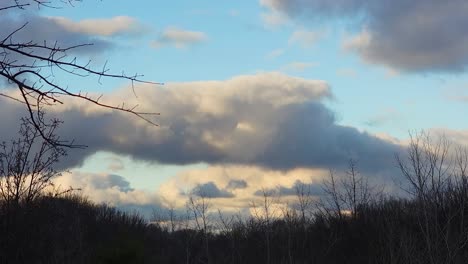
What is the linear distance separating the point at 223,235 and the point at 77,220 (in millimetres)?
15442

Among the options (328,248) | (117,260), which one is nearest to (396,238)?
(328,248)

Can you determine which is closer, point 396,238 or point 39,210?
point 39,210

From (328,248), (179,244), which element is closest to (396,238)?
(328,248)

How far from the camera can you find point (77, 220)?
46406 mm

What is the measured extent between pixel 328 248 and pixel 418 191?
20502mm

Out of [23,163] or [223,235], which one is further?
[223,235]

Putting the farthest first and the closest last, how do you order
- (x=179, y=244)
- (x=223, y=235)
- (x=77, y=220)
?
(x=179, y=244)
(x=223, y=235)
(x=77, y=220)

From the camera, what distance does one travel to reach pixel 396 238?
37062mm

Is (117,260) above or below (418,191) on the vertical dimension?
below

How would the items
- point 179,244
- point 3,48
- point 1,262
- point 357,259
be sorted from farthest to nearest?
point 179,244 → point 357,259 → point 1,262 → point 3,48

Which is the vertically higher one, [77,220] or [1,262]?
[77,220]

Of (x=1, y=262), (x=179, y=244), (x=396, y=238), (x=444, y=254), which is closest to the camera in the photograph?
(x=1, y=262)

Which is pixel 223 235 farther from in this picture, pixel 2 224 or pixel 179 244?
pixel 2 224

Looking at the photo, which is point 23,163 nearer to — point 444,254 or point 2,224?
point 2,224
